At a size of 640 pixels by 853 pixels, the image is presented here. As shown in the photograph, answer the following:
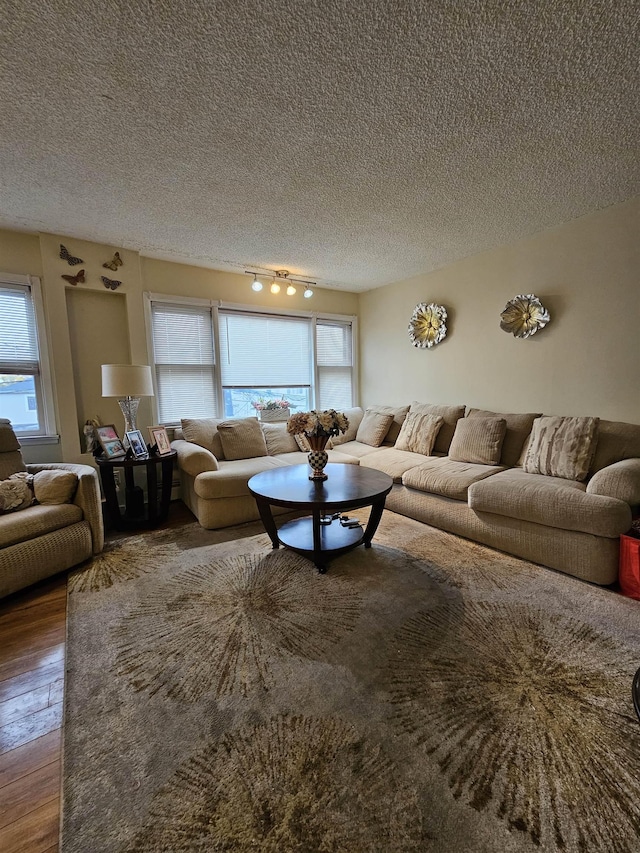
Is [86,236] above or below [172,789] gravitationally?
above

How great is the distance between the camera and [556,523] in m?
Result: 2.34

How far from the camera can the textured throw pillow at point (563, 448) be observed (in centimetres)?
273

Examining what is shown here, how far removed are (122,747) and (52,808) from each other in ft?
0.69

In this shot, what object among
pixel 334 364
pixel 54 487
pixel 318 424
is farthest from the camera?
pixel 334 364

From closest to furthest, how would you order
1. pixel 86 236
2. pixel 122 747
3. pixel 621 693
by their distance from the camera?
pixel 122 747, pixel 621 693, pixel 86 236

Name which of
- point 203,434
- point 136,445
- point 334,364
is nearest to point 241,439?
point 203,434

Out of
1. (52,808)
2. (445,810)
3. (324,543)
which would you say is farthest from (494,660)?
(52,808)

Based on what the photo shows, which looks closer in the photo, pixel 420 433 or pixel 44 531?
pixel 44 531

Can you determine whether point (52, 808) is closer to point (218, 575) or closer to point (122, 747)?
point (122, 747)

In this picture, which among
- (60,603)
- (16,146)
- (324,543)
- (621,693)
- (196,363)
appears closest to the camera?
(621,693)

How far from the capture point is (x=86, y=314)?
3.45 m

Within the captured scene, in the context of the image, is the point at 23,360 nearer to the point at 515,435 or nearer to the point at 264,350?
the point at 264,350

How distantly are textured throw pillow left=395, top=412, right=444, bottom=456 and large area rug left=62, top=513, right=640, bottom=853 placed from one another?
1.65m

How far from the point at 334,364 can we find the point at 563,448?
10.1 feet
